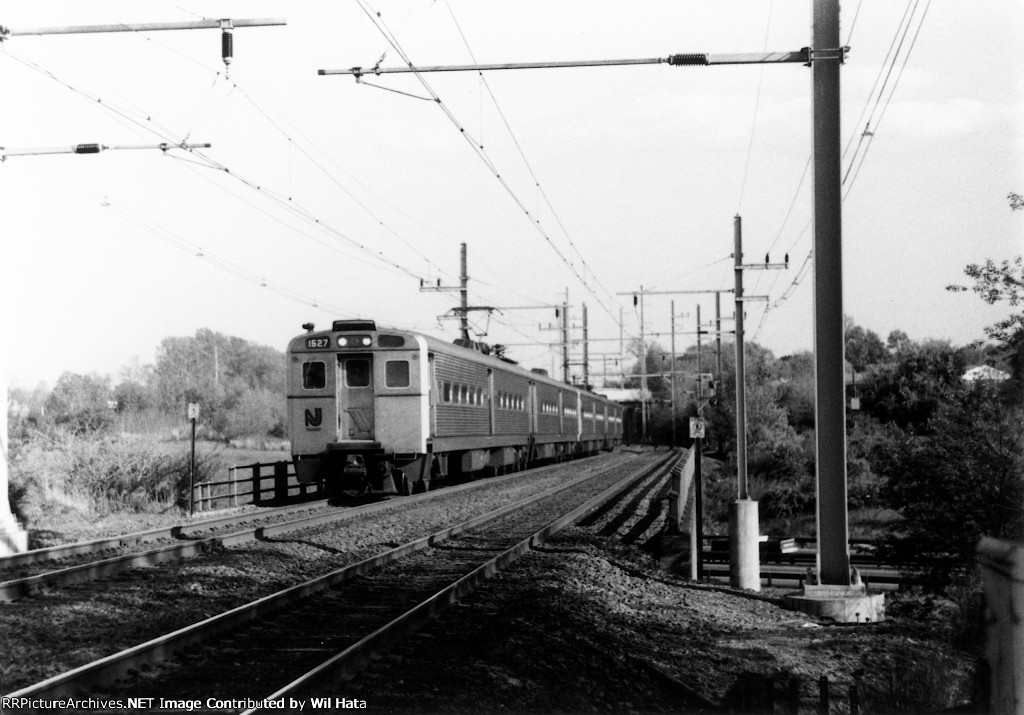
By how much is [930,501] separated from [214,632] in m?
14.0

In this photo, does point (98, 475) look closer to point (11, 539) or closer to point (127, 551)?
point (11, 539)

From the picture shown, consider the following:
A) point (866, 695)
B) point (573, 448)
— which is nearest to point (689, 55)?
point (866, 695)

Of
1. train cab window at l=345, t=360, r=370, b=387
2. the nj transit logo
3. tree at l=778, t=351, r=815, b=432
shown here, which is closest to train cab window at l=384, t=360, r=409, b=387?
train cab window at l=345, t=360, r=370, b=387

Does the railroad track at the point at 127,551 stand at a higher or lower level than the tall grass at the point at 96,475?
lower

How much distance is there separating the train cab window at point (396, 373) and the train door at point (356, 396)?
0.37 meters

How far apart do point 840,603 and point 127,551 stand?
844 centimetres

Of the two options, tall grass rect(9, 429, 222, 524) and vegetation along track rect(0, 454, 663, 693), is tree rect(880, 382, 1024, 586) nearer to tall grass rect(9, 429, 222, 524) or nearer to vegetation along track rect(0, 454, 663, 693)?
vegetation along track rect(0, 454, 663, 693)

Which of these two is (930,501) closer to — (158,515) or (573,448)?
(158,515)

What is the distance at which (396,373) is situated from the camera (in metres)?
20.0

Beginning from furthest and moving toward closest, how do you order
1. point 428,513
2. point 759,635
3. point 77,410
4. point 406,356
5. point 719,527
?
point 77,410 < point 719,527 < point 406,356 < point 428,513 < point 759,635

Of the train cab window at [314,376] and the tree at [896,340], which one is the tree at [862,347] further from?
the train cab window at [314,376]

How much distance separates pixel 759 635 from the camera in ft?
31.1

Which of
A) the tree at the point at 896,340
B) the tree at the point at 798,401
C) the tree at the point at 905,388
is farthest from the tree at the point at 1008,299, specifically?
the tree at the point at 896,340

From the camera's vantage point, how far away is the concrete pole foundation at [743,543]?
1330cm
